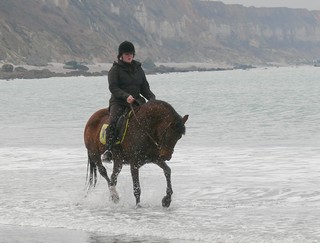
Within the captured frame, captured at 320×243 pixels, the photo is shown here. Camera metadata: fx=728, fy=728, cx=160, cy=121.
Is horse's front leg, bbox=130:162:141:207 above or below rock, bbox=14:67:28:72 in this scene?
above

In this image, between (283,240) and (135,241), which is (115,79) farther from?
(283,240)

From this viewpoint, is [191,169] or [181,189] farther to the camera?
[191,169]

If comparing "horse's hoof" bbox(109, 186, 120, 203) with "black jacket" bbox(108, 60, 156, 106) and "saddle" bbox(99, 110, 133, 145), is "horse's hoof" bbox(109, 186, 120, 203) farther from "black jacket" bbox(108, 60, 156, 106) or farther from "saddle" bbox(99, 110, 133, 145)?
"black jacket" bbox(108, 60, 156, 106)

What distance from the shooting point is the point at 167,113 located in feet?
34.2

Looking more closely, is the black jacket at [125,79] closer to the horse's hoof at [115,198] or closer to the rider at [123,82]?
the rider at [123,82]

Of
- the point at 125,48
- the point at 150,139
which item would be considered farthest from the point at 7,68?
the point at 150,139

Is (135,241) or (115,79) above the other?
(115,79)

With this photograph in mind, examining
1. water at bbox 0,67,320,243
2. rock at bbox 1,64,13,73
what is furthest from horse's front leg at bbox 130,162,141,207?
rock at bbox 1,64,13,73

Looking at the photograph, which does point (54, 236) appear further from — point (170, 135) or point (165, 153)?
point (170, 135)

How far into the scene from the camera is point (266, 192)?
12484mm

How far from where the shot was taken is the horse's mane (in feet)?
33.6

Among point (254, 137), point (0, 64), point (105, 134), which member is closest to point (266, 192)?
point (105, 134)

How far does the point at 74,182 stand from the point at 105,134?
11.1 ft

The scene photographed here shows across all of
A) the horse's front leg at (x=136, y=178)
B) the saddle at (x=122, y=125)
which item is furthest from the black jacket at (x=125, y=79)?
the horse's front leg at (x=136, y=178)
